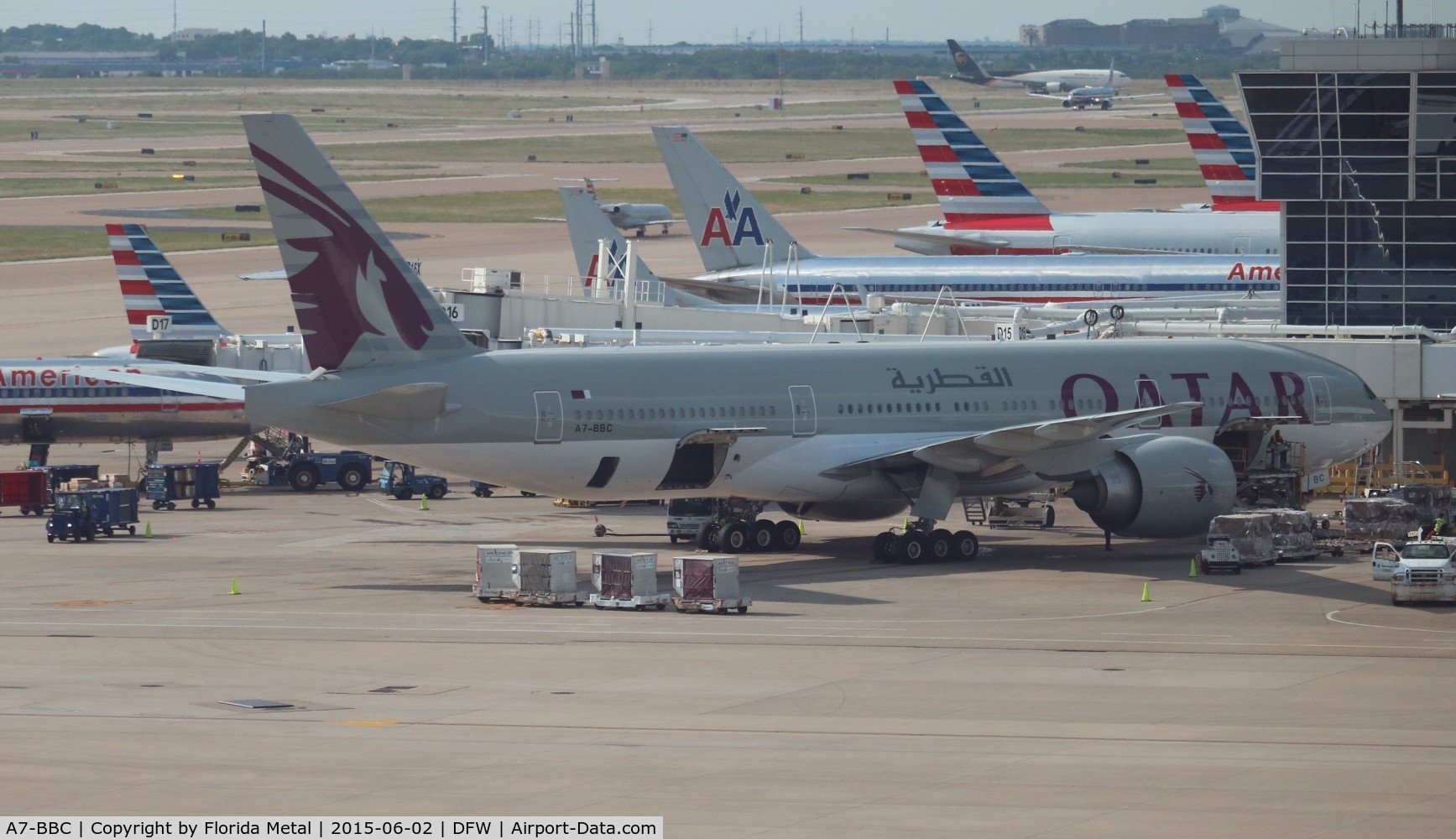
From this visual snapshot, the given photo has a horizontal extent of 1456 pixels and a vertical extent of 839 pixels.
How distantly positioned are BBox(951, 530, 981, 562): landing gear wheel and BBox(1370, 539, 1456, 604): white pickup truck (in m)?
9.18

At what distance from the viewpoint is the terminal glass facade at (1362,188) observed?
57.1 m

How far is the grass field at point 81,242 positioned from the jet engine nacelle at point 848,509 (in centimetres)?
8691

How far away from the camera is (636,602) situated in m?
37.7

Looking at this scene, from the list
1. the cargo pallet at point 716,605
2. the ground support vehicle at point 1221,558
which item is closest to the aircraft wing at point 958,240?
the ground support vehicle at point 1221,558

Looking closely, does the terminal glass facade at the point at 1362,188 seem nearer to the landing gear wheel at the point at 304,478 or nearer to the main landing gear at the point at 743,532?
the main landing gear at the point at 743,532

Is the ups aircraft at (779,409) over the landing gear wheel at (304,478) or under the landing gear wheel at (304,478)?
over

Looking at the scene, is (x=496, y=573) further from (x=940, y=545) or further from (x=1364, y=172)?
(x=1364, y=172)

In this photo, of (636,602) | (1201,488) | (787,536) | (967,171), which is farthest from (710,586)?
(967,171)

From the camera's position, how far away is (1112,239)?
289ft

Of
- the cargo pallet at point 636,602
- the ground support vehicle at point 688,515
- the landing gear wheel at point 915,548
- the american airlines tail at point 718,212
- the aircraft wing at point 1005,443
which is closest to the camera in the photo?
the cargo pallet at point 636,602

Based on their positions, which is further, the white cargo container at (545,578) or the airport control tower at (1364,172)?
the airport control tower at (1364,172)

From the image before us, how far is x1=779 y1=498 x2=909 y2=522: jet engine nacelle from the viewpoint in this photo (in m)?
45.5

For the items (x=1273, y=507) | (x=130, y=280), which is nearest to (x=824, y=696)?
(x=1273, y=507)

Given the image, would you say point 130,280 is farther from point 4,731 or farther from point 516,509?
point 4,731
